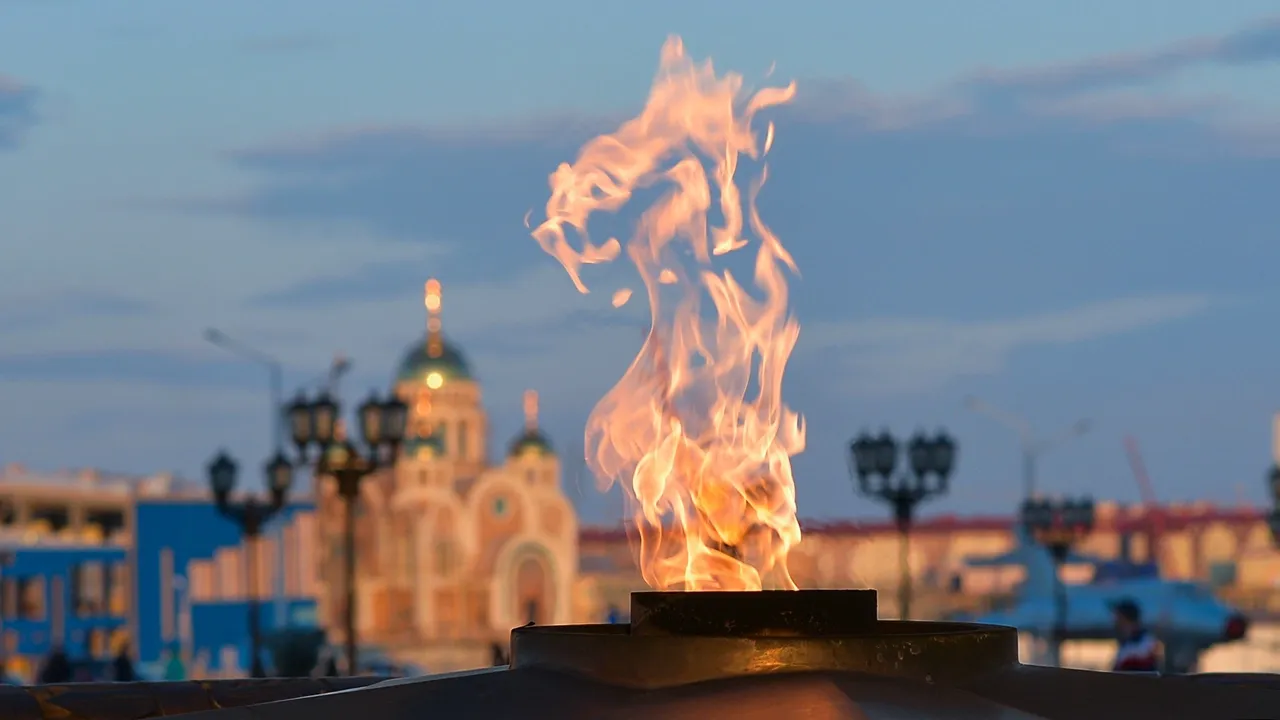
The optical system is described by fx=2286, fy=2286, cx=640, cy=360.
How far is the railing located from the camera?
6.92m

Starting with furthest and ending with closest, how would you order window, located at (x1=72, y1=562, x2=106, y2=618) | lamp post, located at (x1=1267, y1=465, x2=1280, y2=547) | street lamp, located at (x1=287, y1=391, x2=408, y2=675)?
window, located at (x1=72, y1=562, x2=106, y2=618)
lamp post, located at (x1=1267, y1=465, x2=1280, y2=547)
street lamp, located at (x1=287, y1=391, x2=408, y2=675)

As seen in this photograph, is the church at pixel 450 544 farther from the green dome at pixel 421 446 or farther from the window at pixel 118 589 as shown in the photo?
the window at pixel 118 589

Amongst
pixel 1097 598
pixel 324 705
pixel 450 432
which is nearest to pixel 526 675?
pixel 324 705

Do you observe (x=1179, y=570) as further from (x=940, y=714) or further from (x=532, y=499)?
(x=940, y=714)

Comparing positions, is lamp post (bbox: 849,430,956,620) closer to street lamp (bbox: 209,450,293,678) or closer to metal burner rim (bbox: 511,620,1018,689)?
street lamp (bbox: 209,450,293,678)

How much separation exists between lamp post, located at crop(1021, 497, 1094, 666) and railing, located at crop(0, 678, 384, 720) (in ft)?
115

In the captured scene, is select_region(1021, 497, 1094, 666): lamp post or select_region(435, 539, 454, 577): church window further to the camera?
select_region(435, 539, 454, 577): church window

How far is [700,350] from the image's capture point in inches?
262

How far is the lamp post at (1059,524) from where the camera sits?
140 feet

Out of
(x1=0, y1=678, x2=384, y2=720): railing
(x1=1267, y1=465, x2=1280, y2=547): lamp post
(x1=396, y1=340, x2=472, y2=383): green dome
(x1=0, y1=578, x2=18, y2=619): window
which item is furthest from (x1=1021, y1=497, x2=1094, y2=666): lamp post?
(x1=396, y1=340, x2=472, y2=383): green dome

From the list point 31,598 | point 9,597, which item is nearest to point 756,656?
point 9,597

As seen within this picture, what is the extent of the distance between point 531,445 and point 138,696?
115 meters

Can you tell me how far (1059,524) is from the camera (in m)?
44.6

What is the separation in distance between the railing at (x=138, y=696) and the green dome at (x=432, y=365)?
360 feet
